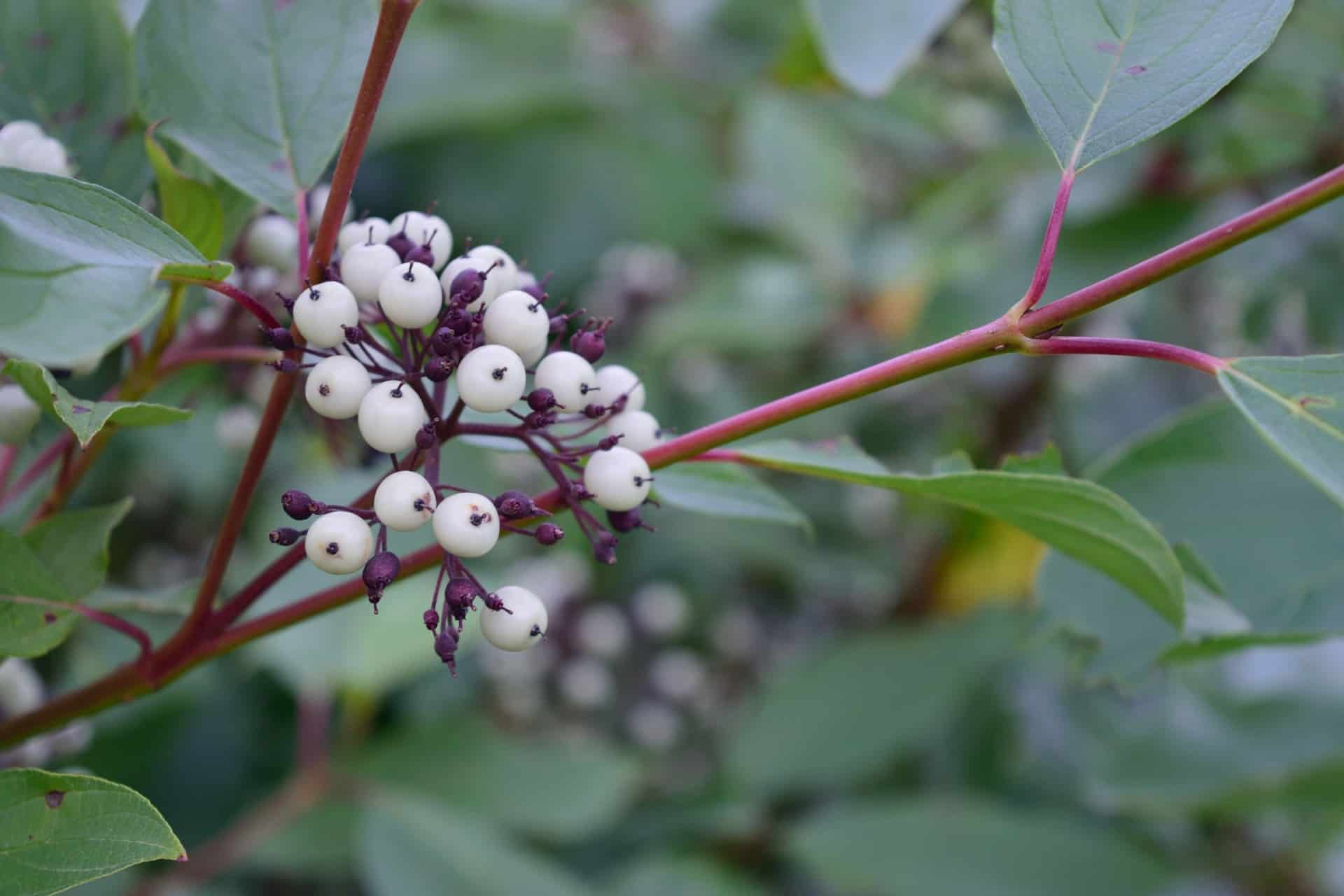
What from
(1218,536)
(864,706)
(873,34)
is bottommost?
(1218,536)

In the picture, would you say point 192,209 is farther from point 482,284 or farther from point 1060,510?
point 1060,510

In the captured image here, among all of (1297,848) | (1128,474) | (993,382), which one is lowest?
(1128,474)

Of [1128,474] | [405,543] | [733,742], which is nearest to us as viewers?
[1128,474]

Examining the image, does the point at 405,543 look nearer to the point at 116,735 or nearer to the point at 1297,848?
the point at 116,735

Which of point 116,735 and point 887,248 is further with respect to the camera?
point 887,248

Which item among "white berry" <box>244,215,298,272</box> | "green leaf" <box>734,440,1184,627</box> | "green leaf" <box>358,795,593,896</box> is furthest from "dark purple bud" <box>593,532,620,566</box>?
"green leaf" <box>358,795,593,896</box>

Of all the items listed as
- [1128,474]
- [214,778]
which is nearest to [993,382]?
[1128,474]

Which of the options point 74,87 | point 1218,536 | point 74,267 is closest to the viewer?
point 74,267

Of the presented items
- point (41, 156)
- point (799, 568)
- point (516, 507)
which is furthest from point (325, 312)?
point (799, 568)
